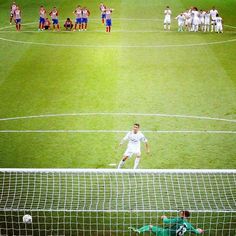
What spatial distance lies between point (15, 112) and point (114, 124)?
165 inches

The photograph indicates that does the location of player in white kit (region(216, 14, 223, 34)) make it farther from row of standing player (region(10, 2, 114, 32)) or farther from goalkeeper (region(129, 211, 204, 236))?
goalkeeper (region(129, 211, 204, 236))

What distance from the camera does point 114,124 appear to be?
18.5 meters

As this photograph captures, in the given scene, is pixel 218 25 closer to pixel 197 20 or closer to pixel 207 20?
pixel 207 20

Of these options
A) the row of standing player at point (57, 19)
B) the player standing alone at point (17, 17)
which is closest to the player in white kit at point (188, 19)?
the row of standing player at point (57, 19)

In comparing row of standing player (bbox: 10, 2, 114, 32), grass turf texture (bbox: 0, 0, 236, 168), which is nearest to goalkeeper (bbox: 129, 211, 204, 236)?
grass turf texture (bbox: 0, 0, 236, 168)

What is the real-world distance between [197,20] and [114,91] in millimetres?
13016

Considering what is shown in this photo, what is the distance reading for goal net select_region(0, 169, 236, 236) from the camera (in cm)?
1205

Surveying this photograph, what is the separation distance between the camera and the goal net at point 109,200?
1205 cm

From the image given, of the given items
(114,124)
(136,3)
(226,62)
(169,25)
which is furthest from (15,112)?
(136,3)

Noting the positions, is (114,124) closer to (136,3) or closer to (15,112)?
(15,112)

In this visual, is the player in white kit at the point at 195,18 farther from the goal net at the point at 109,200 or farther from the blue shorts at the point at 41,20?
the goal net at the point at 109,200

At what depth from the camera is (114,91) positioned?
22.2 metres

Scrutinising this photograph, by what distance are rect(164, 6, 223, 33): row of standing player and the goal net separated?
782 inches

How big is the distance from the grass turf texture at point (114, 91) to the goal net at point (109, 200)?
3.17 feet
